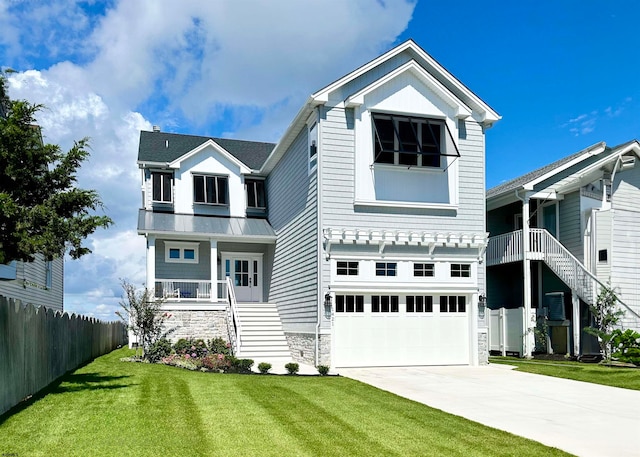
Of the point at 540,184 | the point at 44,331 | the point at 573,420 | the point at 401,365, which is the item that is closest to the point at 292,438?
the point at 573,420

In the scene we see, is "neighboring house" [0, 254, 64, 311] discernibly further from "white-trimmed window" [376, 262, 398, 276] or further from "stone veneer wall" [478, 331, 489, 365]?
"stone veneer wall" [478, 331, 489, 365]

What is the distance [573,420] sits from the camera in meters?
9.46

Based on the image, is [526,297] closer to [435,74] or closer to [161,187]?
[435,74]

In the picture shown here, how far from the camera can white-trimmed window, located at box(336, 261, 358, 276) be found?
57.2 feet

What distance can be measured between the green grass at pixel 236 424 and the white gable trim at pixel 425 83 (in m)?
8.76

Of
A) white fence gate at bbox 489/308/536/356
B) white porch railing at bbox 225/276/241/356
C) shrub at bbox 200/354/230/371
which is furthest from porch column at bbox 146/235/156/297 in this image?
white fence gate at bbox 489/308/536/356

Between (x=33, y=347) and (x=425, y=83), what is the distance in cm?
1327

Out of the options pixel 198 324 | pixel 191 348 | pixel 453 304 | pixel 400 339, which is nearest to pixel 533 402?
pixel 400 339

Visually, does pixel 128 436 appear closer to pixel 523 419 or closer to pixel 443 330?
pixel 523 419

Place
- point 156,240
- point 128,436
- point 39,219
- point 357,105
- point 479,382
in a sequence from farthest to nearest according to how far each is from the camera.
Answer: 1. point 156,240
2. point 357,105
3. point 479,382
4. point 39,219
5. point 128,436

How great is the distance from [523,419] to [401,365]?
329 inches

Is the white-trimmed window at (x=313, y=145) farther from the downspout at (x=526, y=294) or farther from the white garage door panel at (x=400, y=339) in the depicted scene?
the downspout at (x=526, y=294)

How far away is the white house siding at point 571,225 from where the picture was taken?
2211 cm

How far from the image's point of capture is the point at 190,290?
24.0 meters
